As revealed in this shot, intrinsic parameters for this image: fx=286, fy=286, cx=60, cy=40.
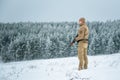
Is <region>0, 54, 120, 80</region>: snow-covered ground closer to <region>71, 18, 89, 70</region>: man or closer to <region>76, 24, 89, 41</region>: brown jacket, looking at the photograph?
<region>71, 18, 89, 70</region>: man

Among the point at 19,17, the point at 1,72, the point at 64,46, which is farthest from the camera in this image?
the point at 64,46

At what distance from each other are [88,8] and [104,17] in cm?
69

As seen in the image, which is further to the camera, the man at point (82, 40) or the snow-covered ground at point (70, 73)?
the man at point (82, 40)

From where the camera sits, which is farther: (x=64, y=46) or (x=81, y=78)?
(x=64, y=46)

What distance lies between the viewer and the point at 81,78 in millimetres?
6254

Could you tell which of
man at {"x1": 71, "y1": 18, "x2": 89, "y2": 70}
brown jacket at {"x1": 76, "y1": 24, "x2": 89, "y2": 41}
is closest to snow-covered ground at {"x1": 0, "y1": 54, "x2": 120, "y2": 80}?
man at {"x1": 71, "y1": 18, "x2": 89, "y2": 70}

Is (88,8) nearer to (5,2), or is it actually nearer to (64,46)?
(5,2)

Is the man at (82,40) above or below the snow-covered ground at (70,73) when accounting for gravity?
above

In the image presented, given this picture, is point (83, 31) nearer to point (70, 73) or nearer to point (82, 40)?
point (82, 40)

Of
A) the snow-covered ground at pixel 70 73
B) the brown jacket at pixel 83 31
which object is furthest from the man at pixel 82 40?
the snow-covered ground at pixel 70 73

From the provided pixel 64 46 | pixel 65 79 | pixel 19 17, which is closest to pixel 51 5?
pixel 19 17

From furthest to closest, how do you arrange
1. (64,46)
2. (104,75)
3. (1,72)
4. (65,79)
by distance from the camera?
(64,46) < (1,72) < (65,79) < (104,75)

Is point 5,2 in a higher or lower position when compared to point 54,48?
higher

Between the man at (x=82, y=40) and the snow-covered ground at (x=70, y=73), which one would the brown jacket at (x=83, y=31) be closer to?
the man at (x=82, y=40)
